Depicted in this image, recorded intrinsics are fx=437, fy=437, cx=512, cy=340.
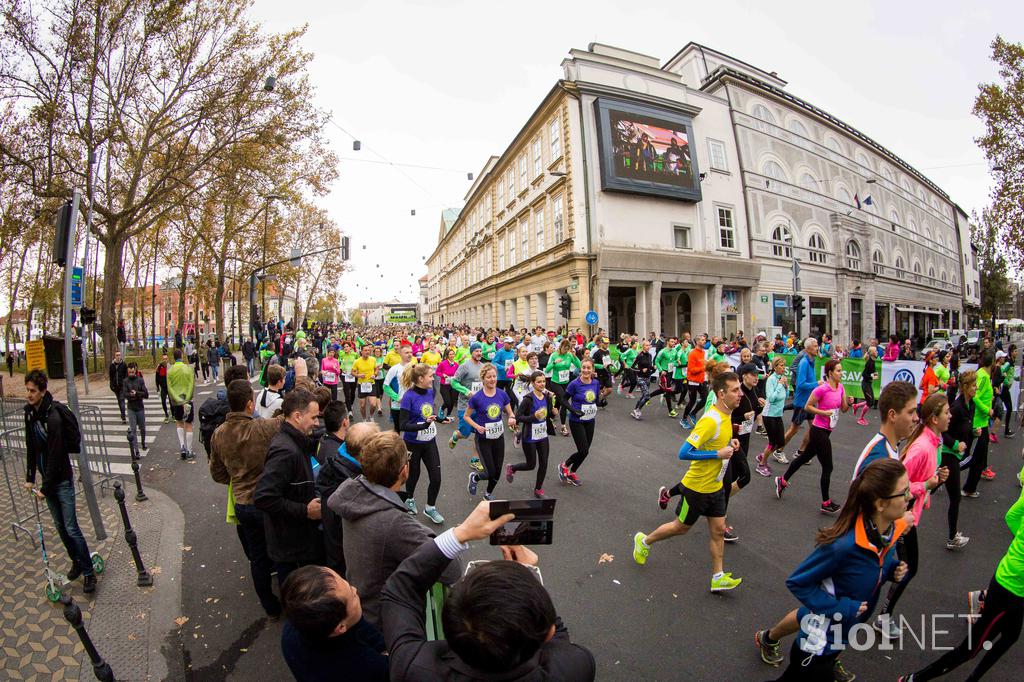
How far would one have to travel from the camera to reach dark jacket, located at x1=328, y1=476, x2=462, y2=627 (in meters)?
1.97

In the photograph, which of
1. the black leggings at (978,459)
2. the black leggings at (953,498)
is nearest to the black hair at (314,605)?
the black leggings at (953,498)

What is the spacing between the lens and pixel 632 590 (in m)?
3.84

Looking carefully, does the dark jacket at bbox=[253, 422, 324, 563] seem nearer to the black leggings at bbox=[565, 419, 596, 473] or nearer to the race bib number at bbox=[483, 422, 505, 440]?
the race bib number at bbox=[483, 422, 505, 440]

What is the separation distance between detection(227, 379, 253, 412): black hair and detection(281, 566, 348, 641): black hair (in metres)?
2.66

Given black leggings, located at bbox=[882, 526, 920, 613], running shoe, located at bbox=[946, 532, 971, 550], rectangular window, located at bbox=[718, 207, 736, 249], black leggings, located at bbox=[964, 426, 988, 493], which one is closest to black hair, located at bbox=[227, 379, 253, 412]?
black leggings, located at bbox=[882, 526, 920, 613]

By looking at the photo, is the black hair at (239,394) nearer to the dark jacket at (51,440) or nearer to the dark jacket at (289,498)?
the dark jacket at (289,498)

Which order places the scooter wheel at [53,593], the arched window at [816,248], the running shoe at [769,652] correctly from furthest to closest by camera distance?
the arched window at [816,248], the scooter wheel at [53,593], the running shoe at [769,652]

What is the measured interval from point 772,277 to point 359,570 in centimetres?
3242

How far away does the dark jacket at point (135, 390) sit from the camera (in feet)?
27.9

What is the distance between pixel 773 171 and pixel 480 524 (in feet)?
117

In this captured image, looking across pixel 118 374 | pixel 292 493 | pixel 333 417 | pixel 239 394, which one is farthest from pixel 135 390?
pixel 292 493

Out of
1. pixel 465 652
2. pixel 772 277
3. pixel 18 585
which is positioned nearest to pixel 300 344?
pixel 18 585

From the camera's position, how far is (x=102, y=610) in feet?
11.9

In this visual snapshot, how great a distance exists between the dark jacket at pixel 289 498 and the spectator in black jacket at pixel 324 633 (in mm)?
1528
